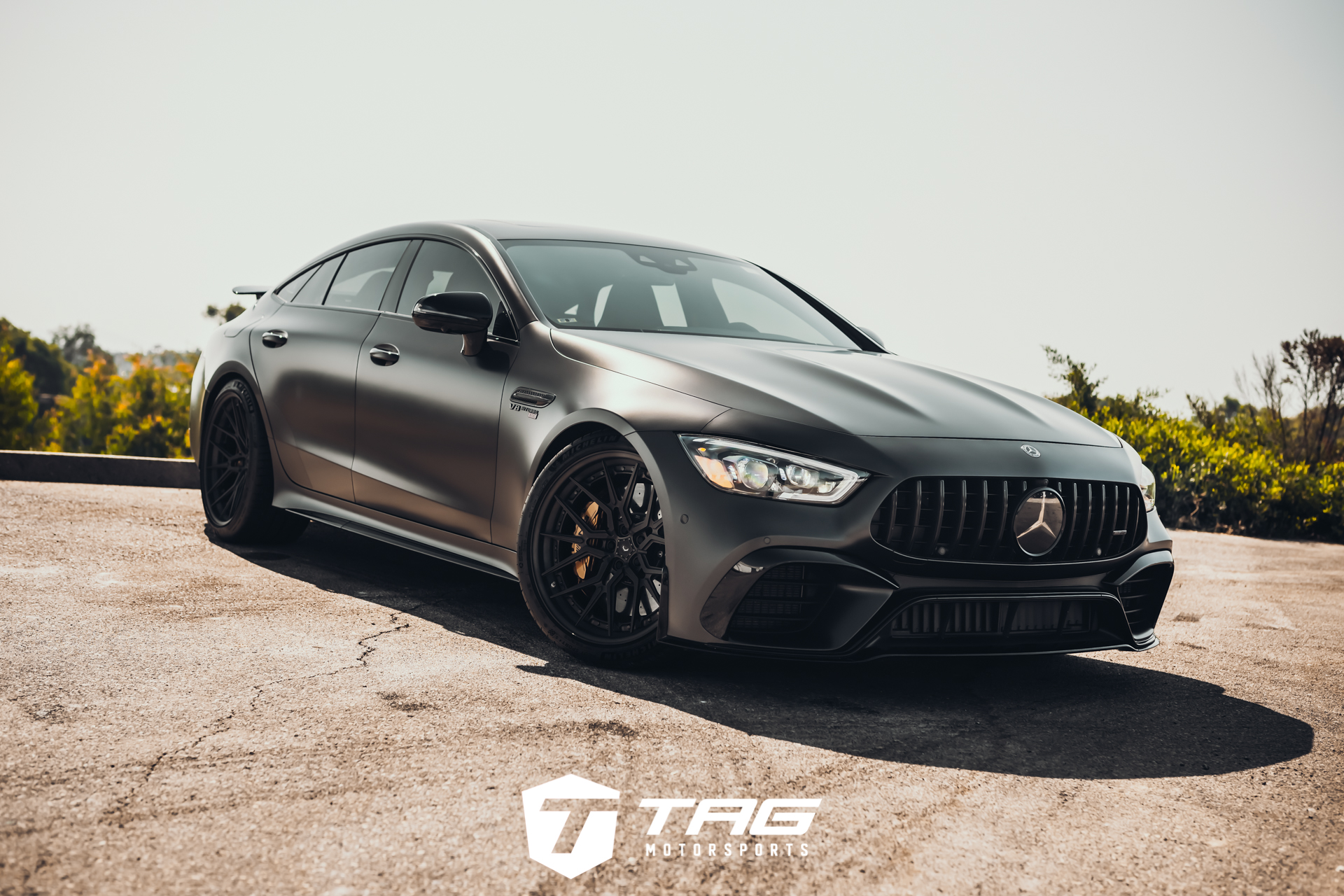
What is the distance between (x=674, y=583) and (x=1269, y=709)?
1974 mm

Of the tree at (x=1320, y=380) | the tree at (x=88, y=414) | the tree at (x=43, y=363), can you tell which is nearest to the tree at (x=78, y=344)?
the tree at (x=43, y=363)

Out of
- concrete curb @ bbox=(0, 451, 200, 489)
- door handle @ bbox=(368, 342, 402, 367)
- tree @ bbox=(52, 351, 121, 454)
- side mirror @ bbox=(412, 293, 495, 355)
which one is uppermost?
side mirror @ bbox=(412, 293, 495, 355)

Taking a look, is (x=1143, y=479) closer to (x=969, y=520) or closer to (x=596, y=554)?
Answer: (x=969, y=520)

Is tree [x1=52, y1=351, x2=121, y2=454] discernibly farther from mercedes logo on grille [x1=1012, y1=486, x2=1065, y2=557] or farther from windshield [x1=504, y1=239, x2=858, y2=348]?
mercedes logo on grille [x1=1012, y1=486, x2=1065, y2=557]

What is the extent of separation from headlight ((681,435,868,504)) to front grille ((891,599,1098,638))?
0.41 m

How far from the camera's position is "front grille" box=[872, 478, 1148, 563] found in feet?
10.6

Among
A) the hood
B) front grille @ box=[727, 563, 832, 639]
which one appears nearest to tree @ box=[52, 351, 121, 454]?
the hood

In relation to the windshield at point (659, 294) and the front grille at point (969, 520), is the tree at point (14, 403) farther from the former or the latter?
the front grille at point (969, 520)

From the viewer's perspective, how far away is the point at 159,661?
3447 mm

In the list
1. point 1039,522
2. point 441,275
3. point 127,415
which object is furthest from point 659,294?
point 127,415

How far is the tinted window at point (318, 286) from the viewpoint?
5.47m

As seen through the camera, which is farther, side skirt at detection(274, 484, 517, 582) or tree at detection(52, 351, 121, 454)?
tree at detection(52, 351, 121, 454)

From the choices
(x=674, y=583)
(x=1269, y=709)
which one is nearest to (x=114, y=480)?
(x=674, y=583)

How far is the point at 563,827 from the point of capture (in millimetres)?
2273
